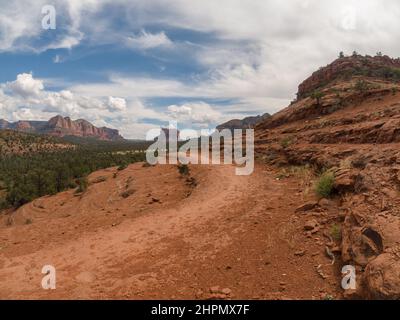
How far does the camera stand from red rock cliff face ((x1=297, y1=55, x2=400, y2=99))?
3258 centimetres

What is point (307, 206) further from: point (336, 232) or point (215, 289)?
point (215, 289)

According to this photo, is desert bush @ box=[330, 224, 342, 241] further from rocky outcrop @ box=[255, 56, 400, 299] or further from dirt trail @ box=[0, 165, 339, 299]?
dirt trail @ box=[0, 165, 339, 299]

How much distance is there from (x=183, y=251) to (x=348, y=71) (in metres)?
34.2

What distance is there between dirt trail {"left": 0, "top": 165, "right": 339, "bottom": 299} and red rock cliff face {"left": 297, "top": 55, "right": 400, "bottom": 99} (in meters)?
25.9

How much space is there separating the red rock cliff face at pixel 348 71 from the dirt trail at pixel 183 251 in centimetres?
2594

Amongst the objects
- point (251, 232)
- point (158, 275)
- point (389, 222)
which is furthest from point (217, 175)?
point (389, 222)

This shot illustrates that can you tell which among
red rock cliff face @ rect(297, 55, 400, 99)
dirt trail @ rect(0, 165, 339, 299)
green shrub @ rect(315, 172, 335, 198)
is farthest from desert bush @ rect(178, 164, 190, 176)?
red rock cliff face @ rect(297, 55, 400, 99)

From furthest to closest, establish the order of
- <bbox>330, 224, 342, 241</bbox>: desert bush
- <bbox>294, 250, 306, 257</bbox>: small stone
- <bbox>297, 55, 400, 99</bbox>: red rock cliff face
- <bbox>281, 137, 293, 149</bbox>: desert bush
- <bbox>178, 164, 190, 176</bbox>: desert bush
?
<bbox>297, 55, 400, 99</bbox>: red rock cliff face
<bbox>281, 137, 293, 149</bbox>: desert bush
<bbox>178, 164, 190, 176</bbox>: desert bush
<bbox>330, 224, 342, 241</bbox>: desert bush
<bbox>294, 250, 306, 257</bbox>: small stone

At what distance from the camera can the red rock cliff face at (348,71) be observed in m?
32.6

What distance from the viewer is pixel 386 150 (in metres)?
9.37

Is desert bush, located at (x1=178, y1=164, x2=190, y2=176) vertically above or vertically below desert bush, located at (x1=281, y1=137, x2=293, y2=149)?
below

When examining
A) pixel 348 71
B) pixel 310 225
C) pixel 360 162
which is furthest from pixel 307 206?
pixel 348 71
